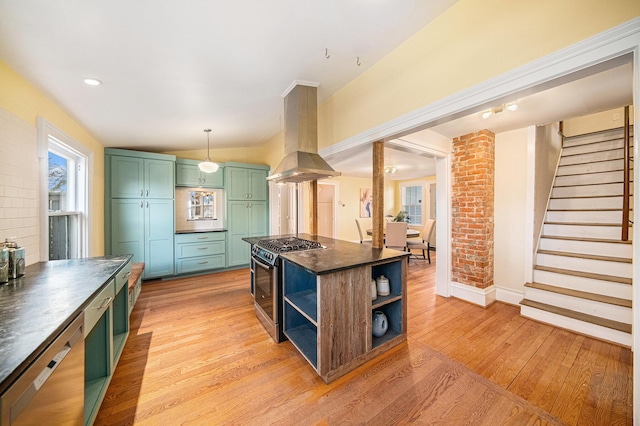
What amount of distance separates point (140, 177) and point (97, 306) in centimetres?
336

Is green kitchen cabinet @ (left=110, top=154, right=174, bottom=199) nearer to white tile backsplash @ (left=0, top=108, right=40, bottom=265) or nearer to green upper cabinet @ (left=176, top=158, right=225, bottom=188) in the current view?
green upper cabinet @ (left=176, top=158, right=225, bottom=188)

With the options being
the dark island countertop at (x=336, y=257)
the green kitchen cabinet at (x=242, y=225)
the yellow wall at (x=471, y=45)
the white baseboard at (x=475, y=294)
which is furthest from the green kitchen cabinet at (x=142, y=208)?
the white baseboard at (x=475, y=294)

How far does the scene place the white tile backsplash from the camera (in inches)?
65.6

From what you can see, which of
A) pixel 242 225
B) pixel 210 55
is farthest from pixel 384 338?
pixel 242 225

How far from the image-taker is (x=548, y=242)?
316 cm

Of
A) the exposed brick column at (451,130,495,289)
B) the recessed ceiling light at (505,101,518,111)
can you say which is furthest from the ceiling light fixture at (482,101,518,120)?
the exposed brick column at (451,130,495,289)

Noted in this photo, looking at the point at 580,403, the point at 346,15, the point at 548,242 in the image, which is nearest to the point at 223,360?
the point at 580,403

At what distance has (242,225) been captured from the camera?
5.02m

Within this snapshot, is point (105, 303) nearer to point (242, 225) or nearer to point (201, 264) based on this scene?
point (201, 264)

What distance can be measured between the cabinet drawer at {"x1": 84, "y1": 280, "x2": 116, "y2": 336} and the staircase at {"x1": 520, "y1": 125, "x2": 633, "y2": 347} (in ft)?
13.0

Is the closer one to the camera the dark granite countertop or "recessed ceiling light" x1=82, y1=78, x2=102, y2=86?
the dark granite countertop

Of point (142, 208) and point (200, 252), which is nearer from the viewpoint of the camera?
point (142, 208)

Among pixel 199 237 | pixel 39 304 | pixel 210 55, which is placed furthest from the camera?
pixel 199 237

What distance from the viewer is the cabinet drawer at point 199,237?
4.39 m
